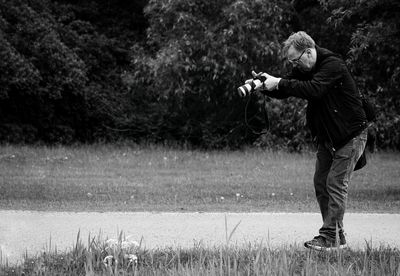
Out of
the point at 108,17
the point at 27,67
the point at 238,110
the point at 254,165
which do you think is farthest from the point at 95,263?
the point at 108,17

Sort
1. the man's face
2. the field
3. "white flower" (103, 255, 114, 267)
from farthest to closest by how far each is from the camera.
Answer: the man's face, the field, "white flower" (103, 255, 114, 267)

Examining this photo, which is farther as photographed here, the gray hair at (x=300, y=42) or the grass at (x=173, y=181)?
the grass at (x=173, y=181)

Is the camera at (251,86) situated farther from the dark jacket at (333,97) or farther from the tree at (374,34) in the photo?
the tree at (374,34)

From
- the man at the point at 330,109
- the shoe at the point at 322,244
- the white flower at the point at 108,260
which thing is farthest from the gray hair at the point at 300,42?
the white flower at the point at 108,260

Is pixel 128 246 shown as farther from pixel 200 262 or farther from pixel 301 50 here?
pixel 301 50

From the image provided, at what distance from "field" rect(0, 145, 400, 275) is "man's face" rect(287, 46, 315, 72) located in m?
1.50

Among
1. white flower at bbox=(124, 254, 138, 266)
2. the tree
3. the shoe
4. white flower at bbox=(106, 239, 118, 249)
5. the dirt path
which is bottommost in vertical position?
the dirt path

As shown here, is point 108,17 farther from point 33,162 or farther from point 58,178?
point 58,178

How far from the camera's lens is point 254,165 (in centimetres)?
1406

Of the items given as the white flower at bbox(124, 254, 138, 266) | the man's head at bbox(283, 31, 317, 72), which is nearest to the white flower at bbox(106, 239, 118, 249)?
the white flower at bbox(124, 254, 138, 266)

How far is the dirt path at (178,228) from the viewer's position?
6.62 m

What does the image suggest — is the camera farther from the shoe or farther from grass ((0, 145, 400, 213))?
grass ((0, 145, 400, 213))

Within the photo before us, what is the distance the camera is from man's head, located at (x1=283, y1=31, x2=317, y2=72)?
5.87m

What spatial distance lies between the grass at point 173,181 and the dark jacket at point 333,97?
2993 millimetres
